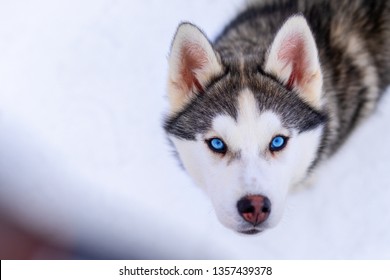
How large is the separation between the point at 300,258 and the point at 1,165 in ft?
4.07

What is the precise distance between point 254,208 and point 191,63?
1.58 ft

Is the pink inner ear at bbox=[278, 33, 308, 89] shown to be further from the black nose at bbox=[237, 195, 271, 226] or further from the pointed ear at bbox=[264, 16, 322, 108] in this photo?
the black nose at bbox=[237, 195, 271, 226]

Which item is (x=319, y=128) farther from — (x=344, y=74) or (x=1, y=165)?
(x=1, y=165)

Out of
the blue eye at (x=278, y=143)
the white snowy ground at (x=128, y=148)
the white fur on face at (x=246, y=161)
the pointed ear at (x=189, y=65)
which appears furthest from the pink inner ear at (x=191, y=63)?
the white snowy ground at (x=128, y=148)

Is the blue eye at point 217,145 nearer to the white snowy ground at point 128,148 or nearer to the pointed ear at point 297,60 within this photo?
the pointed ear at point 297,60

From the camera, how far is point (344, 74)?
2088 mm

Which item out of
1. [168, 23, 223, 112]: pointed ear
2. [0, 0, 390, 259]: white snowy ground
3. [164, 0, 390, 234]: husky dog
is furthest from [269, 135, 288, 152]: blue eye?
[0, 0, 390, 259]: white snowy ground

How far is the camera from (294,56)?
67.8 inches

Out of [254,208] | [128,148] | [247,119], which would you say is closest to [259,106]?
[247,119]

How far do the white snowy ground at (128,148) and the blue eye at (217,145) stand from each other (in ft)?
2.01

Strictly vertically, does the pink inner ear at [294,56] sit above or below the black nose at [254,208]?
above

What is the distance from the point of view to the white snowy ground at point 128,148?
2.27 metres

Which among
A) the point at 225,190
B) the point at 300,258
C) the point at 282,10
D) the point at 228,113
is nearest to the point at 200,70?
the point at 228,113

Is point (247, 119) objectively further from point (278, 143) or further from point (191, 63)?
point (191, 63)
